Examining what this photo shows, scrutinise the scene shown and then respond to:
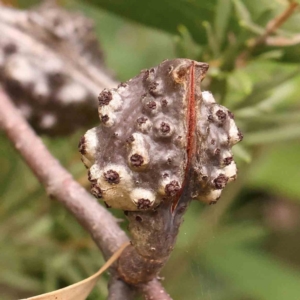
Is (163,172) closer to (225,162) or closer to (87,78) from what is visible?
(225,162)

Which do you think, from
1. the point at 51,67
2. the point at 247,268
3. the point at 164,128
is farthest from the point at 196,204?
the point at 164,128

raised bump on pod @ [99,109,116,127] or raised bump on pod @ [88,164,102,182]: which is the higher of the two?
raised bump on pod @ [99,109,116,127]

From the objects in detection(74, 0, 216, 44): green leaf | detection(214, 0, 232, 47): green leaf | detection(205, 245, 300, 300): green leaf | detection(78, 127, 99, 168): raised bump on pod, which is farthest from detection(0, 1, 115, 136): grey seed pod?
detection(205, 245, 300, 300): green leaf

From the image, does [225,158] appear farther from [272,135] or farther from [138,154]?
[272,135]

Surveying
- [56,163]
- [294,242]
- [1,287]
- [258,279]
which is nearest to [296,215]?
[294,242]

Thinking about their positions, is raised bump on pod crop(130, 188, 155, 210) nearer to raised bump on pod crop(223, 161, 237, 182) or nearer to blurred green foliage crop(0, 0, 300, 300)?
raised bump on pod crop(223, 161, 237, 182)
